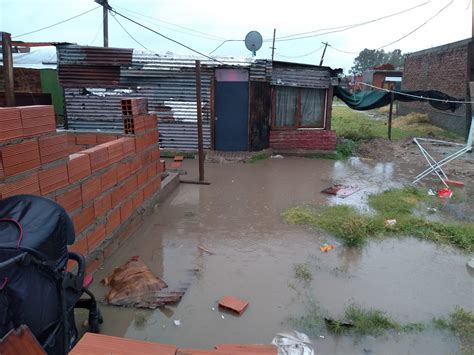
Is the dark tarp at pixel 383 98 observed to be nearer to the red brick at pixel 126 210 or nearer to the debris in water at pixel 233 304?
the red brick at pixel 126 210

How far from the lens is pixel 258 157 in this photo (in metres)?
10.8

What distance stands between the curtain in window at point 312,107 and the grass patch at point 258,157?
1580 millimetres

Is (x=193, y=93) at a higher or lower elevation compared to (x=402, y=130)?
higher

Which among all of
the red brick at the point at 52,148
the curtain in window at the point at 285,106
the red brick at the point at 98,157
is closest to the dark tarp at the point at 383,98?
the curtain in window at the point at 285,106

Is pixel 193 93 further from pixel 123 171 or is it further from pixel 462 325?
pixel 462 325

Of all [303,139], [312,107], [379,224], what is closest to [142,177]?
[379,224]

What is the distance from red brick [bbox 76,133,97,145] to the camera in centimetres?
598

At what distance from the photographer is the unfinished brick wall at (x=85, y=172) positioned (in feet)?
9.38

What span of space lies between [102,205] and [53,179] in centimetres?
104

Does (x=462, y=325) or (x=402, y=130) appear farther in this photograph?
(x=402, y=130)

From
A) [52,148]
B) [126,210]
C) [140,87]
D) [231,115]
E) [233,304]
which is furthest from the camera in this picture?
[231,115]

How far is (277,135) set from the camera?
11.6 meters

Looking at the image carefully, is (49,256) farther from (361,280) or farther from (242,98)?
(242,98)

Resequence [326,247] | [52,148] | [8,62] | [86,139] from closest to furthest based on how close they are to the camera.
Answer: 1. [52,148]
2. [8,62]
3. [326,247]
4. [86,139]
